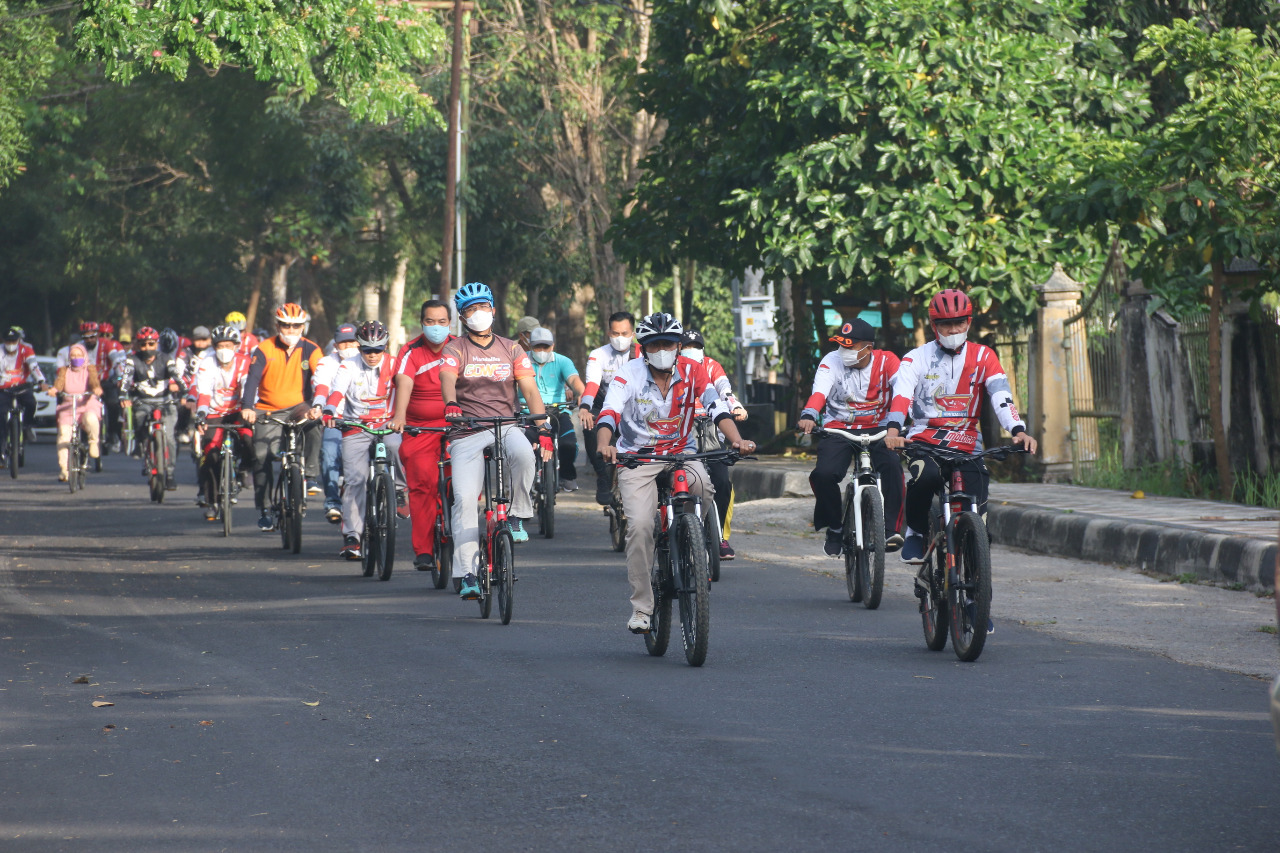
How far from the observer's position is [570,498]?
20125mm

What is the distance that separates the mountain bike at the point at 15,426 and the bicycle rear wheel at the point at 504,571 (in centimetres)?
1559

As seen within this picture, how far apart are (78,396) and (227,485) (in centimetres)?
788

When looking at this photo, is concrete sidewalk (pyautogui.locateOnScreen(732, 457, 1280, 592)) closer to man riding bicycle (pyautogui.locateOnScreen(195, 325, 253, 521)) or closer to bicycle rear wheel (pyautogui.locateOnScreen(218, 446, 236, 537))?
man riding bicycle (pyautogui.locateOnScreen(195, 325, 253, 521))

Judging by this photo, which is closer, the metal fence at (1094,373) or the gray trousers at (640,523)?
the gray trousers at (640,523)

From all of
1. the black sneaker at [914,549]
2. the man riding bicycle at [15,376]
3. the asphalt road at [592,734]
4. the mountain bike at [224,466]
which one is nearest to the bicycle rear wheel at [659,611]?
the asphalt road at [592,734]

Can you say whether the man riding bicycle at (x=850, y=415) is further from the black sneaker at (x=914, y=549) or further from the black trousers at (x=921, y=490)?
the black trousers at (x=921, y=490)

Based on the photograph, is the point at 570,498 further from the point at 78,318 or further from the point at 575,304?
the point at 78,318

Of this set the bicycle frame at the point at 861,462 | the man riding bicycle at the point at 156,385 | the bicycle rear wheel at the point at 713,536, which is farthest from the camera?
the man riding bicycle at the point at 156,385

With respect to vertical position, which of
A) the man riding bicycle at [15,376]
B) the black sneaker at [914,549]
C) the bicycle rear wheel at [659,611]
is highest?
the man riding bicycle at [15,376]

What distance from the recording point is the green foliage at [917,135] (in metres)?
18.0

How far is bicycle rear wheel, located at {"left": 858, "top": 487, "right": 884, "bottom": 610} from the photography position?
34.0 feet

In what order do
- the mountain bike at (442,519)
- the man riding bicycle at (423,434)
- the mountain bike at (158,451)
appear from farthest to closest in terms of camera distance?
the mountain bike at (158,451), the man riding bicycle at (423,434), the mountain bike at (442,519)

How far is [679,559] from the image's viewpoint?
8336 mm

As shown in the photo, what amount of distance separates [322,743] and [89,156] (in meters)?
46.8
